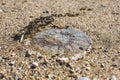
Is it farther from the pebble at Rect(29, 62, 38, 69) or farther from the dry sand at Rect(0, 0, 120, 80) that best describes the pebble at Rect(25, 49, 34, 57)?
the pebble at Rect(29, 62, 38, 69)

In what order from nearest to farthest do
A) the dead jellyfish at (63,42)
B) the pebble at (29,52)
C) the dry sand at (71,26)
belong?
the dry sand at (71,26) → the pebble at (29,52) → the dead jellyfish at (63,42)

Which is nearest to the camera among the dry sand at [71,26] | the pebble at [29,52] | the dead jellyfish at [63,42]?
the dry sand at [71,26]

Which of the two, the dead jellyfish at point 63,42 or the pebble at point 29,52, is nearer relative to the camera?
the pebble at point 29,52

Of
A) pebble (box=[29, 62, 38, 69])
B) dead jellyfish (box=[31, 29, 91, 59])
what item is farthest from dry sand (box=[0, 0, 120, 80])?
dead jellyfish (box=[31, 29, 91, 59])

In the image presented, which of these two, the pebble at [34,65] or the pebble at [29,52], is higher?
the pebble at [29,52]

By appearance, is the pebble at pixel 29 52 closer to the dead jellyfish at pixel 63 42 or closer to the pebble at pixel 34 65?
the dead jellyfish at pixel 63 42

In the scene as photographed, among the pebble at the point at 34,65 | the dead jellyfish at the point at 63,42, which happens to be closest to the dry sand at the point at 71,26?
the pebble at the point at 34,65

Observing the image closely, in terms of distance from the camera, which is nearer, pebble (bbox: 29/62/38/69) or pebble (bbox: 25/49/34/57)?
pebble (bbox: 29/62/38/69)
